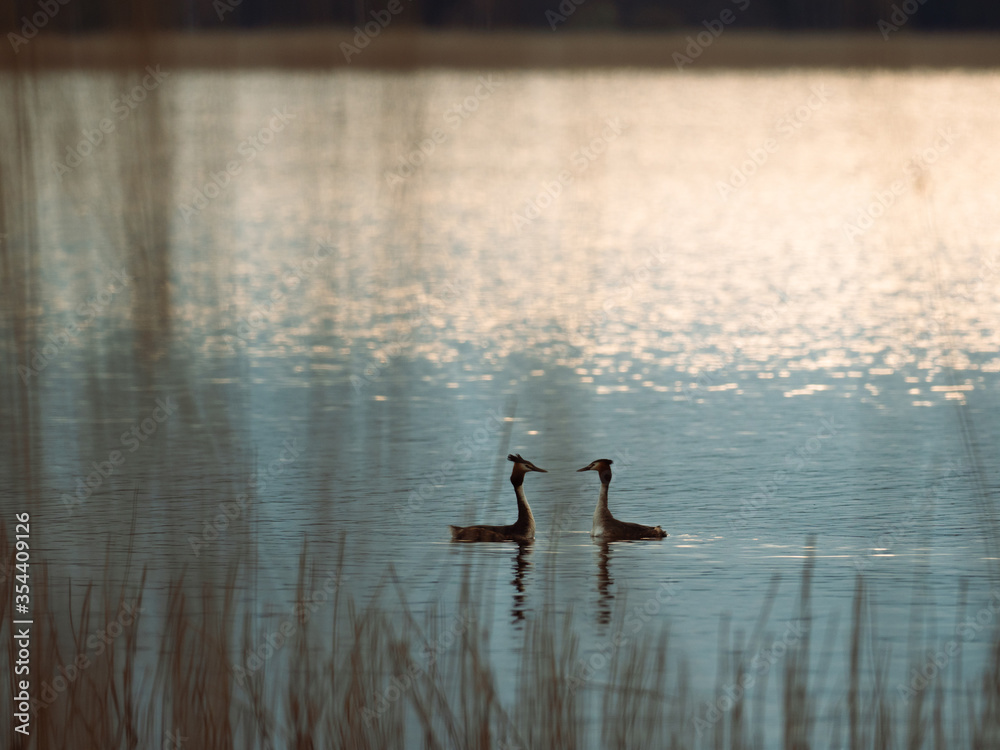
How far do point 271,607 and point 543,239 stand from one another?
75.8 ft

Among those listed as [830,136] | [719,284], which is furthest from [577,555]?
[830,136]

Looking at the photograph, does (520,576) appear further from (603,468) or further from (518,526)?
(603,468)

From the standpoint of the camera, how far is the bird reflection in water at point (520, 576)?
25.2ft

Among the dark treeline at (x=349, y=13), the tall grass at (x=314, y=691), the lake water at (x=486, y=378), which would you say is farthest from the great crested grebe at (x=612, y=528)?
the dark treeline at (x=349, y=13)

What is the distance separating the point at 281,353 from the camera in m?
15.6

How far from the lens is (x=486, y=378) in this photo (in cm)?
1472

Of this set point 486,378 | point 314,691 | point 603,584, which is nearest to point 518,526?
point 603,584

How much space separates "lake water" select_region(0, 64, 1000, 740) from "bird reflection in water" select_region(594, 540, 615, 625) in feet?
0.10

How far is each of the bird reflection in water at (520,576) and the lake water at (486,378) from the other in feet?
0.09

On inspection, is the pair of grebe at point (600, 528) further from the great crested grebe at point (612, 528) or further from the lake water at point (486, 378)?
the lake water at point (486, 378)

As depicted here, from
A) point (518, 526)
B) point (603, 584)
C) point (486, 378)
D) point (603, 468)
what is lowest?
point (603, 584)

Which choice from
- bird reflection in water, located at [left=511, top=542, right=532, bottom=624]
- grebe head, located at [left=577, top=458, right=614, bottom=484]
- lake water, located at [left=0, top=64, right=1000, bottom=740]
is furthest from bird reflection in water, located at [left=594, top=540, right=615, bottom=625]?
grebe head, located at [left=577, top=458, right=614, bottom=484]

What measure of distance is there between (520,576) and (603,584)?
47cm

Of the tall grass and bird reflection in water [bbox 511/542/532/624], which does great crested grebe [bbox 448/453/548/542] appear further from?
the tall grass
